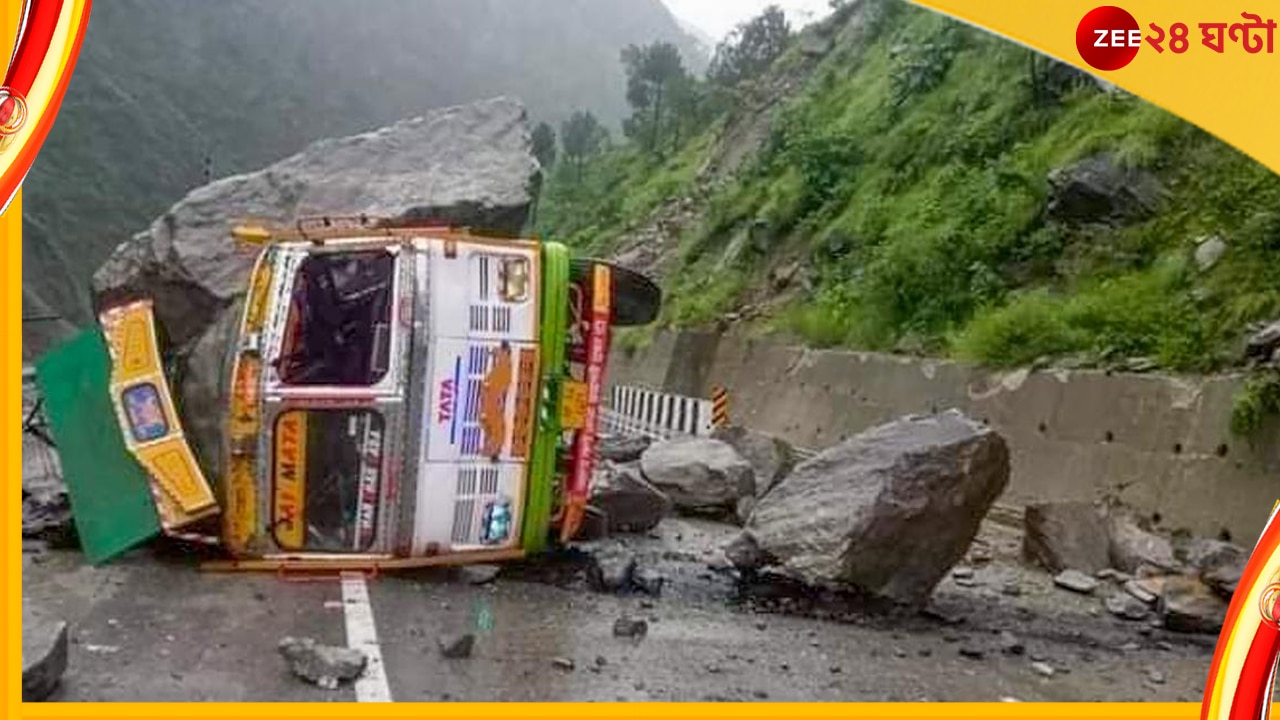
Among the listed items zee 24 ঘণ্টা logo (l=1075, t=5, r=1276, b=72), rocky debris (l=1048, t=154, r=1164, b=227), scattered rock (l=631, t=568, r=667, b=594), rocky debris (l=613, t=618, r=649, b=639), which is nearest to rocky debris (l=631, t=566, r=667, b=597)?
scattered rock (l=631, t=568, r=667, b=594)

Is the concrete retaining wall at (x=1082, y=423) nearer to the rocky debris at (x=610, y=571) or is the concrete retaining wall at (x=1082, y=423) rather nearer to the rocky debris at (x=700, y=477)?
the rocky debris at (x=700, y=477)

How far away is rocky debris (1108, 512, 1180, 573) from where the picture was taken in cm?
356

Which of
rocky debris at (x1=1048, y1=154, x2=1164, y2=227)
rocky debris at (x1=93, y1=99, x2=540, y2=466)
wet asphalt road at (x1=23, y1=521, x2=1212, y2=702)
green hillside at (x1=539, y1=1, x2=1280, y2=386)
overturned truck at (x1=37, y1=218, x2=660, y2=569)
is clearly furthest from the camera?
rocky debris at (x1=1048, y1=154, x2=1164, y2=227)

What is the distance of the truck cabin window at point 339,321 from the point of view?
10.4 feet

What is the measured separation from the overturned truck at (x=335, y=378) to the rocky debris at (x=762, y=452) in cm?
57

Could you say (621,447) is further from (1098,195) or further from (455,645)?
(1098,195)

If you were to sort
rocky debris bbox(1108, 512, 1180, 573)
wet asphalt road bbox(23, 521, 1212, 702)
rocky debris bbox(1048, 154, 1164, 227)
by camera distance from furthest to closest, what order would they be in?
1. rocky debris bbox(1048, 154, 1164, 227)
2. rocky debris bbox(1108, 512, 1180, 573)
3. wet asphalt road bbox(23, 521, 1212, 702)

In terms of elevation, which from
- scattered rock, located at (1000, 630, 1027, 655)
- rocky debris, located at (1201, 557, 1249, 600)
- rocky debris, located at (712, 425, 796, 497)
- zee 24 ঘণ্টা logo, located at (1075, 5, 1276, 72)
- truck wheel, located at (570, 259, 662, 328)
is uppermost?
zee 24 ঘণ্টা logo, located at (1075, 5, 1276, 72)

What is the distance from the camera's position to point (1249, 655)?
3.17 m

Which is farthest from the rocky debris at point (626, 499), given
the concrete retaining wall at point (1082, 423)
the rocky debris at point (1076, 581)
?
the rocky debris at point (1076, 581)

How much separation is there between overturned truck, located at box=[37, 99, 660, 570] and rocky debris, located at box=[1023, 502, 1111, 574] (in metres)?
1.12

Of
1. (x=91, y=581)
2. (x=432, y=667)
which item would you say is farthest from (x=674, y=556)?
(x=91, y=581)

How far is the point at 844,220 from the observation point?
4.35 meters

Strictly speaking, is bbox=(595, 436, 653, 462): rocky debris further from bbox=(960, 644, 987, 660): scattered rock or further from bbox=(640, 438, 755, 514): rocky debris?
bbox=(960, 644, 987, 660): scattered rock
